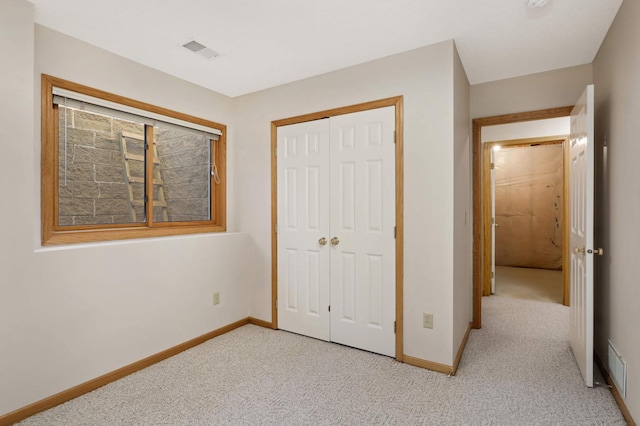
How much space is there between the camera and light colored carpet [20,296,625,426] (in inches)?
76.7

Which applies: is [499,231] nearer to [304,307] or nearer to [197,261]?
[304,307]

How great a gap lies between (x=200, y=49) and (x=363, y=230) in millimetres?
1905

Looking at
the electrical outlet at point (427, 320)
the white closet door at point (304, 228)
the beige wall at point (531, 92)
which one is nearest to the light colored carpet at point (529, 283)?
the beige wall at point (531, 92)

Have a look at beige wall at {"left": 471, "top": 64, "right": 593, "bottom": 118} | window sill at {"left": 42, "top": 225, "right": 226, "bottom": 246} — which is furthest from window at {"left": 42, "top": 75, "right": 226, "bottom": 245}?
beige wall at {"left": 471, "top": 64, "right": 593, "bottom": 118}

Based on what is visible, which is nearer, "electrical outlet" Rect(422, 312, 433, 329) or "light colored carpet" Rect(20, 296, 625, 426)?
"light colored carpet" Rect(20, 296, 625, 426)

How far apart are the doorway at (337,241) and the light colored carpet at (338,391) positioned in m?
0.22

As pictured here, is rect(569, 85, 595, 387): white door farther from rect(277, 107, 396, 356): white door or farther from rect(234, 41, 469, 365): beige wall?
rect(277, 107, 396, 356): white door

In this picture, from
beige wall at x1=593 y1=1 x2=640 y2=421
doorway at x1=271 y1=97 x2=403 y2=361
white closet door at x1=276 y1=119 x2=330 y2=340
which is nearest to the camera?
beige wall at x1=593 y1=1 x2=640 y2=421

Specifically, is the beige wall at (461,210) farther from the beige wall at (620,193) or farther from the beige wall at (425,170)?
the beige wall at (620,193)

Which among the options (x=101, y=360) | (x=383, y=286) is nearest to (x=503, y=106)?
(x=383, y=286)

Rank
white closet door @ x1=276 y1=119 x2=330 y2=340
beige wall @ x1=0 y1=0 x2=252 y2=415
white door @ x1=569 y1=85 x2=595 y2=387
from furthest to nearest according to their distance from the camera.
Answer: white closet door @ x1=276 y1=119 x2=330 y2=340
white door @ x1=569 y1=85 x2=595 y2=387
beige wall @ x1=0 y1=0 x2=252 y2=415

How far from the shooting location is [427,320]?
254 centimetres

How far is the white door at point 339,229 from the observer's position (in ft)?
8.96

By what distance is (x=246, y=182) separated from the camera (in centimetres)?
356
